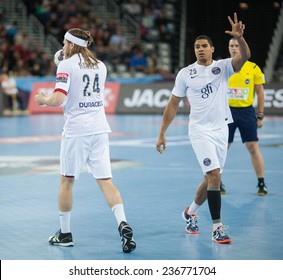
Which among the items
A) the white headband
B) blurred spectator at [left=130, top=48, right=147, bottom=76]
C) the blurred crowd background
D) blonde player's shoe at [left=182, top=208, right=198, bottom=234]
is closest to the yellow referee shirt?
blonde player's shoe at [left=182, top=208, right=198, bottom=234]

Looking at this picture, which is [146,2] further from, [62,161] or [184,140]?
[62,161]

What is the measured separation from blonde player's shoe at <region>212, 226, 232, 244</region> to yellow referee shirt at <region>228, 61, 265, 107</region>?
3.86 m

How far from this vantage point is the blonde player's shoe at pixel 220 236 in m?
8.02

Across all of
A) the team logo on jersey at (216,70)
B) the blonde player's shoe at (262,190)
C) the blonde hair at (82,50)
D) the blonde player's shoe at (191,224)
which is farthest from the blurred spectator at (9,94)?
the blonde hair at (82,50)

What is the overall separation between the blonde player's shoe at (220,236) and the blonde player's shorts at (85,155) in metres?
1.28

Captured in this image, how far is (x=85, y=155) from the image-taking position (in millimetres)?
7809

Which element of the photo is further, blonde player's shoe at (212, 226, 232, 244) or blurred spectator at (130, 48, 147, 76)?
blurred spectator at (130, 48, 147, 76)

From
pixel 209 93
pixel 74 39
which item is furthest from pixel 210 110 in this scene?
pixel 74 39

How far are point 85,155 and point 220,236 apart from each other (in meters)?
1.63

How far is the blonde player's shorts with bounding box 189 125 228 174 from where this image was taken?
8258 mm

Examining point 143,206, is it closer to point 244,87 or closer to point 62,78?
point 244,87

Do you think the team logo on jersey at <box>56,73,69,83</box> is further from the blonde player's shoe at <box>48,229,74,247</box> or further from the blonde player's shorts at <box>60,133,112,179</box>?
the blonde player's shoe at <box>48,229,74,247</box>

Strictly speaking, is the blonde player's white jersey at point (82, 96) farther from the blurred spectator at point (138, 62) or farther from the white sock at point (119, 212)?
the blurred spectator at point (138, 62)

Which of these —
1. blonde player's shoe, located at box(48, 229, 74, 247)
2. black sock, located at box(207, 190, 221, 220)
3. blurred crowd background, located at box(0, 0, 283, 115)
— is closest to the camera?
blonde player's shoe, located at box(48, 229, 74, 247)
